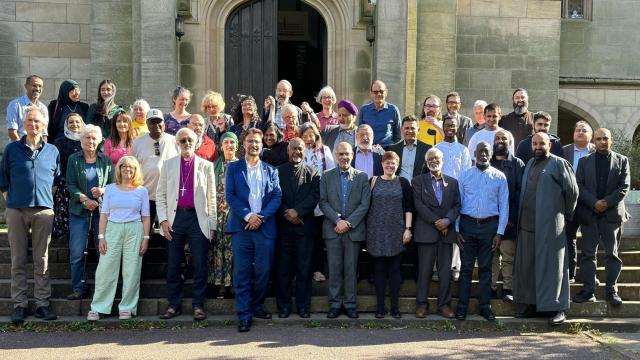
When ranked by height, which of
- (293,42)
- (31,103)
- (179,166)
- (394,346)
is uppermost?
(293,42)

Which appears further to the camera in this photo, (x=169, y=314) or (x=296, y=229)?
(x=296, y=229)

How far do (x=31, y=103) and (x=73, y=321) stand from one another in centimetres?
315

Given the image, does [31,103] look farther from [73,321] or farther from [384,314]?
[384,314]

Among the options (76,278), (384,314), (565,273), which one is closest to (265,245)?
(384,314)

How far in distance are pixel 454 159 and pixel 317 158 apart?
5.45 feet

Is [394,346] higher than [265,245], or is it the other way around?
[265,245]

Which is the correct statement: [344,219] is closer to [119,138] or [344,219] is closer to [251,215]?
[251,215]

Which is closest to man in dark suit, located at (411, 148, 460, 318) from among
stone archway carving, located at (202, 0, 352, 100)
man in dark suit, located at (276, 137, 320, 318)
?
man in dark suit, located at (276, 137, 320, 318)

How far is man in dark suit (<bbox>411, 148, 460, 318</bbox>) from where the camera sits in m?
7.52

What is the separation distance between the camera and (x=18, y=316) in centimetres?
712

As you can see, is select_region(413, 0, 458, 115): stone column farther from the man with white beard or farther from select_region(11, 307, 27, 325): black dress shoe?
select_region(11, 307, 27, 325): black dress shoe

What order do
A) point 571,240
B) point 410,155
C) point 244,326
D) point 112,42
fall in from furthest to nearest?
1. point 112,42
2. point 410,155
3. point 571,240
4. point 244,326

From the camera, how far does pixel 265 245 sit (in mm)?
7309

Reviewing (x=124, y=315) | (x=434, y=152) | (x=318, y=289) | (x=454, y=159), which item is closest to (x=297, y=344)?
(x=318, y=289)
